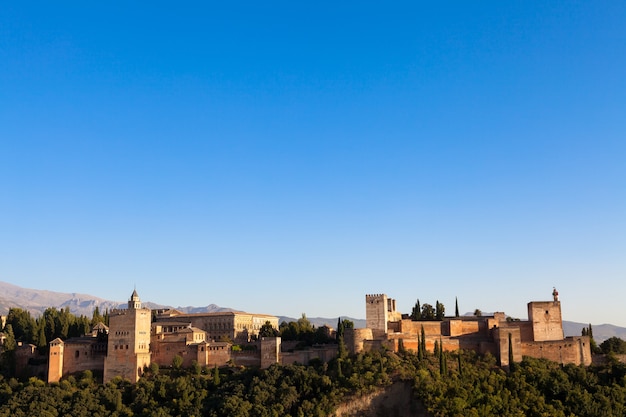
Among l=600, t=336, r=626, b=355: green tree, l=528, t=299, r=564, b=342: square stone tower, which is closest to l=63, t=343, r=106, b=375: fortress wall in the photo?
l=528, t=299, r=564, b=342: square stone tower

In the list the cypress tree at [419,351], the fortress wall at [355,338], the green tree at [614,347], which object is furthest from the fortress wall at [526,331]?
the fortress wall at [355,338]

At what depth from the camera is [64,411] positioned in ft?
168

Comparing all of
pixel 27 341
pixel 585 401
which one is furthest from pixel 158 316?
pixel 585 401

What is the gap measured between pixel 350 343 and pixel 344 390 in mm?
4528

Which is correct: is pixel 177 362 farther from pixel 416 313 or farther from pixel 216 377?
pixel 416 313

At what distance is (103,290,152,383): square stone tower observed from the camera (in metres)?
54.8

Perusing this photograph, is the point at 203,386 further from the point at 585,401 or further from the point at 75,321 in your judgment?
the point at 585,401

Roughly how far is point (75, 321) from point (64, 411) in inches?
660

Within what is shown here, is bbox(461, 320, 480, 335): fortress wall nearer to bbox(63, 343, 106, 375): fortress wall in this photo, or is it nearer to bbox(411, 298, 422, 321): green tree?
bbox(411, 298, 422, 321): green tree

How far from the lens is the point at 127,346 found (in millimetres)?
55312

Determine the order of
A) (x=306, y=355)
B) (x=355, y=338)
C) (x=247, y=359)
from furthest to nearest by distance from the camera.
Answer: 1. (x=247, y=359)
2. (x=306, y=355)
3. (x=355, y=338)

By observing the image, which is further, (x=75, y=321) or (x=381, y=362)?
(x=75, y=321)

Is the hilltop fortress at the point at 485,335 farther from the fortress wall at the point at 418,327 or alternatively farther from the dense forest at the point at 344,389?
the dense forest at the point at 344,389

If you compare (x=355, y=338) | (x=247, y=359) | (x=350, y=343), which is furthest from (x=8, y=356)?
(x=355, y=338)
